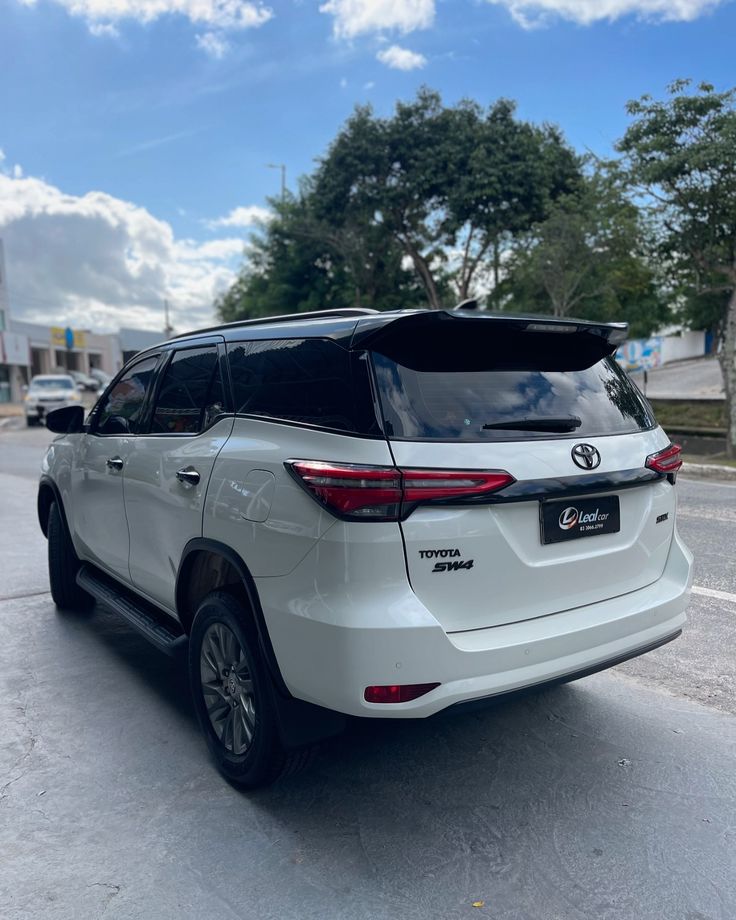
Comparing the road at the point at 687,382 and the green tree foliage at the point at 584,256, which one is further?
the road at the point at 687,382

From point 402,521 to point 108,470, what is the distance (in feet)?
7.74

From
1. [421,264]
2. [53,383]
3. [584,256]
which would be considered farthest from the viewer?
[53,383]

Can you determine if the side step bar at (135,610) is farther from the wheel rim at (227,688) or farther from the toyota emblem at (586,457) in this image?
the toyota emblem at (586,457)

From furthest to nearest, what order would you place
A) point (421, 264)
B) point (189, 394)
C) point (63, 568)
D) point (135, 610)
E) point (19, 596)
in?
point (421, 264) < point (19, 596) < point (63, 568) < point (135, 610) < point (189, 394)

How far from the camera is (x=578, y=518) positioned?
2.79m

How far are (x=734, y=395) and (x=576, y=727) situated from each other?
11908mm

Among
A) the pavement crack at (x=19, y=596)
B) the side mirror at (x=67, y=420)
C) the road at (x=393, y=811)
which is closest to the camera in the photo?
the road at (x=393, y=811)

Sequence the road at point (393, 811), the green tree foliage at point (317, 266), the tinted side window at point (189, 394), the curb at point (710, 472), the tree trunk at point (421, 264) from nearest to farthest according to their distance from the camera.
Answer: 1. the road at point (393, 811)
2. the tinted side window at point (189, 394)
3. the curb at point (710, 472)
4. the tree trunk at point (421, 264)
5. the green tree foliage at point (317, 266)

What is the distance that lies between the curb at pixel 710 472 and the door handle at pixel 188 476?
9983mm

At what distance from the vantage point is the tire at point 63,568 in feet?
16.9

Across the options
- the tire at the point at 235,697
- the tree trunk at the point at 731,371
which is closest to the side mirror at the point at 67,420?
the tire at the point at 235,697

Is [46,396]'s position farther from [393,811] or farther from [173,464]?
[393,811]

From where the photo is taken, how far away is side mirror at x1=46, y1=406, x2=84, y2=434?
486cm

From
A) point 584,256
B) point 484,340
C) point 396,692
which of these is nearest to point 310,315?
point 484,340
